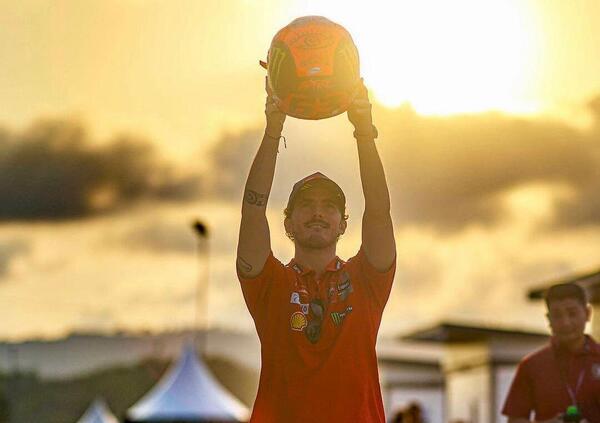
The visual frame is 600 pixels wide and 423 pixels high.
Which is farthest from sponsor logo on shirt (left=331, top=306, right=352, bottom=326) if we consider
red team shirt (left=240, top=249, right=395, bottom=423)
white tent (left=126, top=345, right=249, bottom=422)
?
white tent (left=126, top=345, right=249, bottom=422)

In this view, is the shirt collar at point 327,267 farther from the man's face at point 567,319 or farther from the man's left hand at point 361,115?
the man's face at point 567,319

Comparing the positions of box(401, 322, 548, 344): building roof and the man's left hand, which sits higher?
box(401, 322, 548, 344): building roof

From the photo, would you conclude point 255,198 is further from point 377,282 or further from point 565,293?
point 565,293

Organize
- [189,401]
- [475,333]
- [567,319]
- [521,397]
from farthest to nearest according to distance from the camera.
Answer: [475,333] → [189,401] → [521,397] → [567,319]

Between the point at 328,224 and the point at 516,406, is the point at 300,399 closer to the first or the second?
the point at 328,224

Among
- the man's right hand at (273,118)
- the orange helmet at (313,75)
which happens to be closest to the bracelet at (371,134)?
the orange helmet at (313,75)

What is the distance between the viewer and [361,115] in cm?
751

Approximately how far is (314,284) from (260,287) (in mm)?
259

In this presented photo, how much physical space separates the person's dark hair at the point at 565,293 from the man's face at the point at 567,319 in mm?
22

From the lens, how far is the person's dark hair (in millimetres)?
10414

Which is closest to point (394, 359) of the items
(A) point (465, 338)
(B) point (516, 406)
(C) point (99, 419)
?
(A) point (465, 338)

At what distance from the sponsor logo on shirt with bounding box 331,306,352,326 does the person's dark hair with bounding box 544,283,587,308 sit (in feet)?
11.0

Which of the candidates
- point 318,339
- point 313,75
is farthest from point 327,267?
point 313,75

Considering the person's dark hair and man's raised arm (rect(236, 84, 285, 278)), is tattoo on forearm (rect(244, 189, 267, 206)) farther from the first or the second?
the person's dark hair
